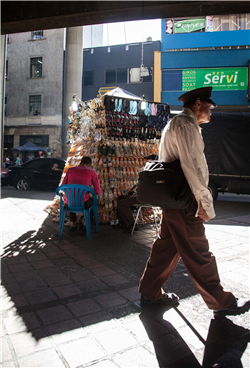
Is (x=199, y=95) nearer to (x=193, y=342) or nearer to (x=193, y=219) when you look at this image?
(x=193, y=219)

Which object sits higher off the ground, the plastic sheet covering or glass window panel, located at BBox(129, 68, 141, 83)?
glass window panel, located at BBox(129, 68, 141, 83)

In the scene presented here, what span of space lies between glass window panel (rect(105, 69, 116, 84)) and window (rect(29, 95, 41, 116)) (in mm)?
7674

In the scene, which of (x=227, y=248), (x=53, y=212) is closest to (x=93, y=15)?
(x=53, y=212)

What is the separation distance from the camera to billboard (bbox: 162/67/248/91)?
69.9 feet

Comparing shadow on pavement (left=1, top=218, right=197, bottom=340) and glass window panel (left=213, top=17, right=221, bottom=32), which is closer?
shadow on pavement (left=1, top=218, right=197, bottom=340)

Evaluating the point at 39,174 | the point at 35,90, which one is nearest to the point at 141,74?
the point at 35,90

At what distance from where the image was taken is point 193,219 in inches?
95.3

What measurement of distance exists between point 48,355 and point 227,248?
3.55 m

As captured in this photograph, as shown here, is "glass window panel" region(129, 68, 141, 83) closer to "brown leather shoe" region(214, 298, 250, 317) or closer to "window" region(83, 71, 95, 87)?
"window" region(83, 71, 95, 87)

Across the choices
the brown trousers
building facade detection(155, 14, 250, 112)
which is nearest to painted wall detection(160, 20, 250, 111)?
building facade detection(155, 14, 250, 112)

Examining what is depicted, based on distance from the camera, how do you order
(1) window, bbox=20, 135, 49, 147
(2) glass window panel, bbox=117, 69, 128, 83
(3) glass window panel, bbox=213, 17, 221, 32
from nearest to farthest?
(3) glass window panel, bbox=213, 17, 221, 32 → (2) glass window panel, bbox=117, 69, 128, 83 → (1) window, bbox=20, 135, 49, 147

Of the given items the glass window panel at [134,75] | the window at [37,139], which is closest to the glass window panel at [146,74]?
the glass window panel at [134,75]

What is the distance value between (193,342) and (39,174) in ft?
38.9

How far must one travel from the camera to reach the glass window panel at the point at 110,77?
2597 cm
